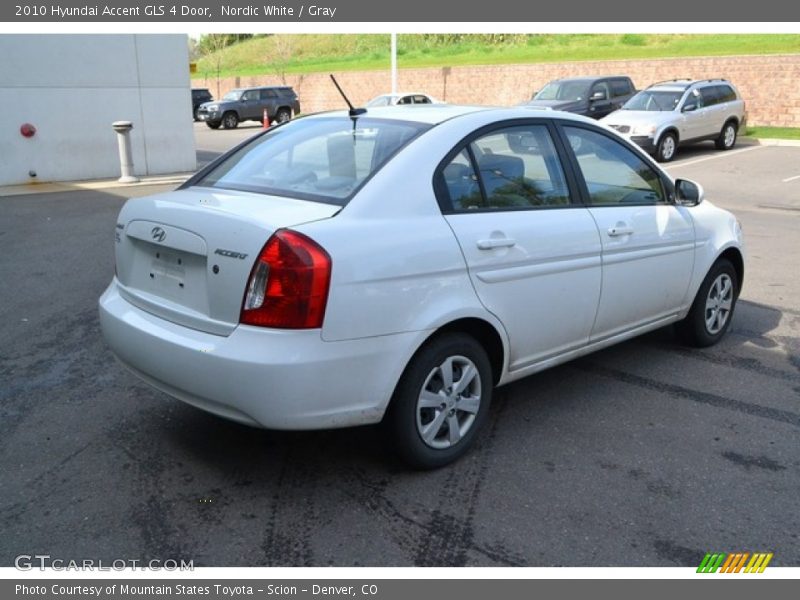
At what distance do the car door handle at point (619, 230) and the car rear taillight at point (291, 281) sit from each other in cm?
196

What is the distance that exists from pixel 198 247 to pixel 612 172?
8.57ft

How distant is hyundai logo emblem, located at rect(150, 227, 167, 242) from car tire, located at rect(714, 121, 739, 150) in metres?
19.2

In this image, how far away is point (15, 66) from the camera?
42.4 feet

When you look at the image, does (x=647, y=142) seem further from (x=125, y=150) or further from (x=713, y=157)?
(x=125, y=150)

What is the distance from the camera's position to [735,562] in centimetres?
303

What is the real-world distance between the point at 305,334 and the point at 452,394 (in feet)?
2.98

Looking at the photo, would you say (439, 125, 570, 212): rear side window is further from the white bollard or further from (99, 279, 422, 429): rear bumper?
the white bollard

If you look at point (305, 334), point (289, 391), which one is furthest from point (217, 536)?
point (305, 334)

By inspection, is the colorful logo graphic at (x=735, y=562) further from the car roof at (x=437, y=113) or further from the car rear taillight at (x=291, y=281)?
the car roof at (x=437, y=113)

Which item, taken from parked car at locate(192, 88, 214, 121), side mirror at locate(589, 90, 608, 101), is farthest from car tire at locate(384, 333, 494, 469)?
parked car at locate(192, 88, 214, 121)

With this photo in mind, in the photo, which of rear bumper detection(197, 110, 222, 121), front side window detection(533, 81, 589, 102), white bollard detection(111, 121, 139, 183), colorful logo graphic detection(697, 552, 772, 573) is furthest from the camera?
rear bumper detection(197, 110, 222, 121)

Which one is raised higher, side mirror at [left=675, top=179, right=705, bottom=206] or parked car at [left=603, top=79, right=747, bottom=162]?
side mirror at [left=675, top=179, right=705, bottom=206]

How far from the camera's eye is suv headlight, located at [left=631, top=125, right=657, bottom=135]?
685 inches

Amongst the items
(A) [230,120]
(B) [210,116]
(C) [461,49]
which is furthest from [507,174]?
(C) [461,49]
